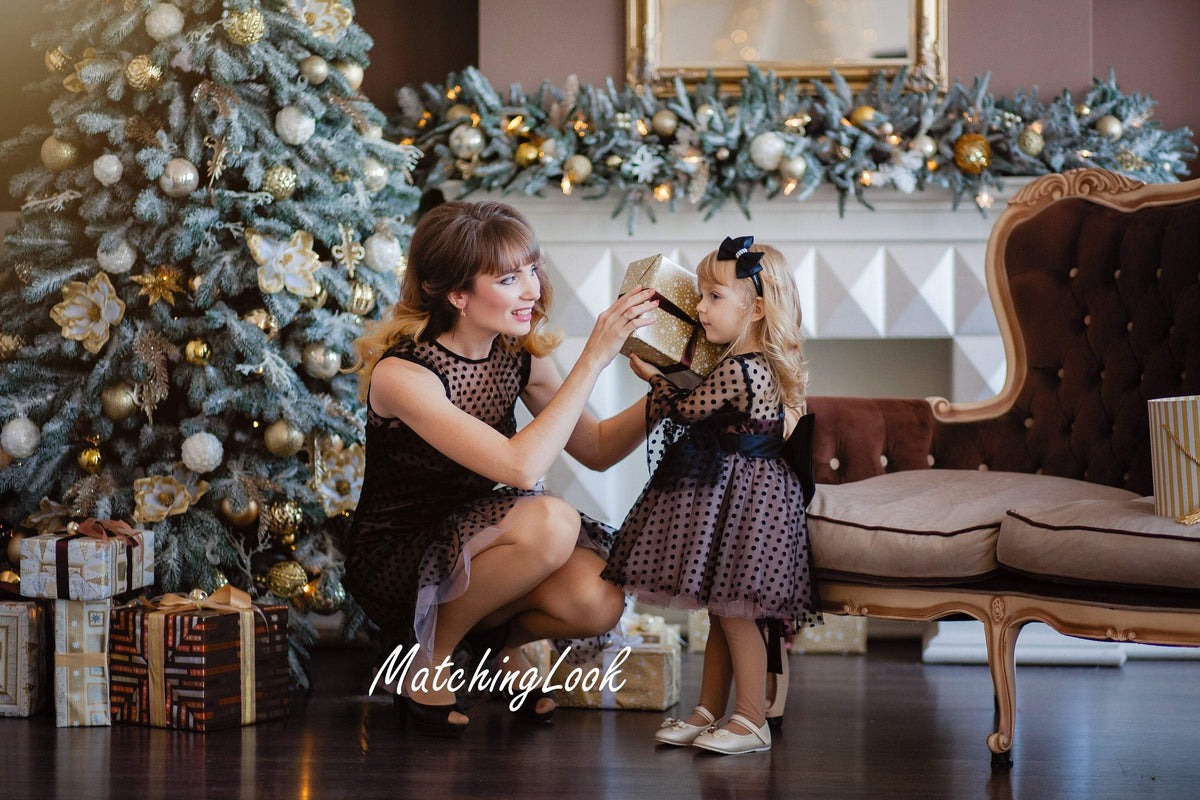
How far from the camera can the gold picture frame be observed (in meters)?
3.11

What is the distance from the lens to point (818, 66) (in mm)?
3135

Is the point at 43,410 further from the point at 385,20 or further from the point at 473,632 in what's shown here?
the point at 385,20

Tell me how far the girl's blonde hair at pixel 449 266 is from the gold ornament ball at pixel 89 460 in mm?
707

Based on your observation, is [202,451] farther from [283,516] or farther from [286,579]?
[286,579]

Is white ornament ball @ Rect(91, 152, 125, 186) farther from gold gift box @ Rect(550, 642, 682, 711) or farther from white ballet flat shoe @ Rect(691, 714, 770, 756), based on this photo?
white ballet flat shoe @ Rect(691, 714, 770, 756)

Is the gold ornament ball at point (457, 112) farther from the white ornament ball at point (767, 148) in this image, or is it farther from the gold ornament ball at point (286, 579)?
the gold ornament ball at point (286, 579)

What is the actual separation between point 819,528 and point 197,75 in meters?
1.71

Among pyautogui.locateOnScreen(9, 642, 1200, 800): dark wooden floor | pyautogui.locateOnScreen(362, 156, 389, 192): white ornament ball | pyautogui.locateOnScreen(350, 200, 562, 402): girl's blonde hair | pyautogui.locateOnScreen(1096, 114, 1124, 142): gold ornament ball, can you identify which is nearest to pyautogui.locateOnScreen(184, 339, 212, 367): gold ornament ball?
pyautogui.locateOnScreen(350, 200, 562, 402): girl's blonde hair

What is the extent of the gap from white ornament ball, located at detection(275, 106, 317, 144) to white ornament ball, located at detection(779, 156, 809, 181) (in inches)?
47.2

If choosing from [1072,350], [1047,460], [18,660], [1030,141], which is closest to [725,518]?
[1047,460]

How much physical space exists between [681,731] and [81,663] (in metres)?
1.17

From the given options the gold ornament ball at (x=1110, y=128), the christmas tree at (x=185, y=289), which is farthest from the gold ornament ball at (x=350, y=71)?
the gold ornament ball at (x=1110, y=128)

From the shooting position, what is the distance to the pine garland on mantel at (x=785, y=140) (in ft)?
9.61

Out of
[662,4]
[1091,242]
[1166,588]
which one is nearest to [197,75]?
[662,4]
